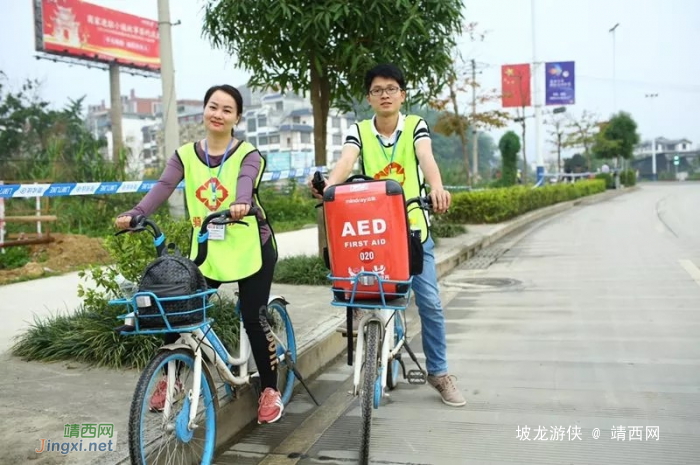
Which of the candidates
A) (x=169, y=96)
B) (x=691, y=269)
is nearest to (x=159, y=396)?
(x=169, y=96)

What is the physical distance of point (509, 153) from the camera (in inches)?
984

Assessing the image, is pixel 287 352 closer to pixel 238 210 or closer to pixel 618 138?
pixel 238 210

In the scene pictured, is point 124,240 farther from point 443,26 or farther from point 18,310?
point 443,26

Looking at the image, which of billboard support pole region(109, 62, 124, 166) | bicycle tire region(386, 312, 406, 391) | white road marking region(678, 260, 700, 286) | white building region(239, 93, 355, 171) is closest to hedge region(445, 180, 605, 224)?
white road marking region(678, 260, 700, 286)

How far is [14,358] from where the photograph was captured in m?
4.41

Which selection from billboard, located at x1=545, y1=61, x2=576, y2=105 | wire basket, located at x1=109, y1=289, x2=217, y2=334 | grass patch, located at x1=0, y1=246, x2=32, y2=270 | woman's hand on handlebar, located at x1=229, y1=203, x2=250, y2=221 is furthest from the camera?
billboard, located at x1=545, y1=61, x2=576, y2=105

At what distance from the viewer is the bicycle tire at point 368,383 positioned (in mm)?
3043

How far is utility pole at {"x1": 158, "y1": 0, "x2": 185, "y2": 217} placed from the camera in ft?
28.0

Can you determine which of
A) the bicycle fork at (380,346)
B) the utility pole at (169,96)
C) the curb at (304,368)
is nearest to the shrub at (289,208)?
the utility pole at (169,96)

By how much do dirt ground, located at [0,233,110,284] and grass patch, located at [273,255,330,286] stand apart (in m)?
2.24

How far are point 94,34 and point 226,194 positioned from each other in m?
34.7

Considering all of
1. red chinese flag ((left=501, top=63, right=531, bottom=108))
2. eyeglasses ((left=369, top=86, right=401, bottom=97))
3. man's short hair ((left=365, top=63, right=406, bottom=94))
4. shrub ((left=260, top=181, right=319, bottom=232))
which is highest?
red chinese flag ((left=501, top=63, right=531, bottom=108))

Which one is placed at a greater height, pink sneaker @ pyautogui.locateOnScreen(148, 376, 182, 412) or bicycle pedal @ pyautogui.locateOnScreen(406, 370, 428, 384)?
pink sneaker @ pyautogui.locateOnScreen(148, 376, 182, 412)

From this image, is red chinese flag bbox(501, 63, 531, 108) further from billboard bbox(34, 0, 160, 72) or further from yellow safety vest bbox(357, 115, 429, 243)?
yellow safety vest bbox(357, 115, 429, 243)
